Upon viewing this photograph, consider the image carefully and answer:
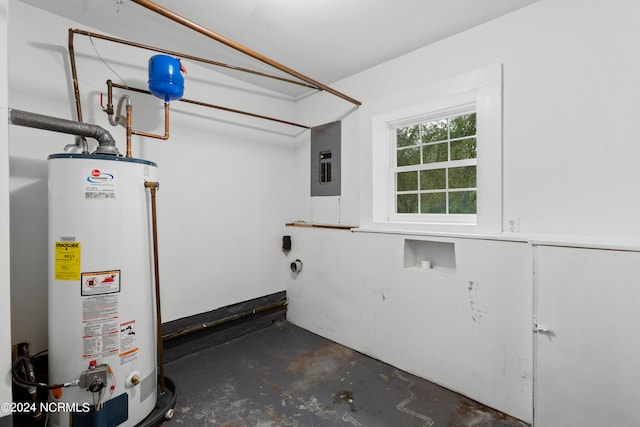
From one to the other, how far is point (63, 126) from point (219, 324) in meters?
1.96

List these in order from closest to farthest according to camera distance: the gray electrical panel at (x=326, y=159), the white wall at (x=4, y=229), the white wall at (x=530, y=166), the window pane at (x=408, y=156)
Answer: the white wall at (x=4, y=229), the white wall at (x=530, y=166), the window pane at (x=408, y=156), the gray electrical panel at (x=326, y=159)

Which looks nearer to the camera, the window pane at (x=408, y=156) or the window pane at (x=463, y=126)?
the window pane at (x=463, y=126)

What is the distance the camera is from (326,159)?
3072 millimetres

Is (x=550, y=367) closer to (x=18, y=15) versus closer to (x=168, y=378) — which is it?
(x=168, y=378)

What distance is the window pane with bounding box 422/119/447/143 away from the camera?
94.5 inches

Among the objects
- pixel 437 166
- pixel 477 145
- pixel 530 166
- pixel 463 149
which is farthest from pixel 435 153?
pixel 530 166

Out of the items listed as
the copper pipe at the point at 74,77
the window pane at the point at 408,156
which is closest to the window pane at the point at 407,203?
the window pane at the point at 408,156

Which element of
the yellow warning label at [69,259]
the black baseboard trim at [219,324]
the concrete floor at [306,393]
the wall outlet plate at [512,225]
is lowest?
the concrete floor at [306,393]

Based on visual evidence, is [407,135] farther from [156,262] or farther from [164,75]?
[156,262]

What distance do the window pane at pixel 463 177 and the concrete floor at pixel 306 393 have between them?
1.53 meters

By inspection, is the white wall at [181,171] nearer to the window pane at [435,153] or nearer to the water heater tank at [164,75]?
the water heater tank at [164,75]

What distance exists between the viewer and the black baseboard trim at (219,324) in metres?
2.46

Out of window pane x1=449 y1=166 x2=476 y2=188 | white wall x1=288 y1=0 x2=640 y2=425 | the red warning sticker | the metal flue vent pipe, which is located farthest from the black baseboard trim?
window pane x1=449 y1=166 x2=476 y2=188

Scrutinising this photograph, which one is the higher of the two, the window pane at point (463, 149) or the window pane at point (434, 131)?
the window pane at point (434, 131)
